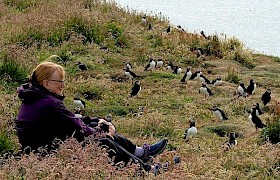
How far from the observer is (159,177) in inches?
170

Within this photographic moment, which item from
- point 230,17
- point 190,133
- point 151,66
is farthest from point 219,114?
point 230,17

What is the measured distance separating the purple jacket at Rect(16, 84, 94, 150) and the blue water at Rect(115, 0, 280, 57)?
13.7 metres

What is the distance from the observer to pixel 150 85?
11547mm

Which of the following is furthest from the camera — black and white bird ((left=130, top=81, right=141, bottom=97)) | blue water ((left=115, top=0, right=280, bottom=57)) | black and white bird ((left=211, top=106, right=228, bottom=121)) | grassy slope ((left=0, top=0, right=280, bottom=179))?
blue water ((left=115, top=0, right=280, bottom=57))

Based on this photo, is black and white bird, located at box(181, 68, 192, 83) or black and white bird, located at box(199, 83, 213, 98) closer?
black and white bird, located at box(199, 83, 213, 98)

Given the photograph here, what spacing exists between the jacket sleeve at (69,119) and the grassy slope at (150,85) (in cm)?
102

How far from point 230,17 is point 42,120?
801 inches

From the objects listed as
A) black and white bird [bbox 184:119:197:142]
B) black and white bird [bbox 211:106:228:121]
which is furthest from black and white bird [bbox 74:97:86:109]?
black and white bird [bbox 211:106:228:121]

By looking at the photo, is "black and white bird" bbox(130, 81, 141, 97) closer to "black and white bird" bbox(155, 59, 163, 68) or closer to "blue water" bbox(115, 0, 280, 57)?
"black and white bird" bbox(155, 59, 163, 68)

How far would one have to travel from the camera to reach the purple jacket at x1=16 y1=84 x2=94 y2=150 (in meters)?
5.37

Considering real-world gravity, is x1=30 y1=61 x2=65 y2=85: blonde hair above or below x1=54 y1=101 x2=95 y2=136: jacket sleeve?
above

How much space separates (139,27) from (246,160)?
10.4 m

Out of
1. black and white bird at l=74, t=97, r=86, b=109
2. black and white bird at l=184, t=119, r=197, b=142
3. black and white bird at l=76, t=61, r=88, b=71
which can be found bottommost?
black and white bird at l=74, t=97, r=86, b=109

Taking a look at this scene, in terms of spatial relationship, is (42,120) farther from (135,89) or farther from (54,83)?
(135,89)
